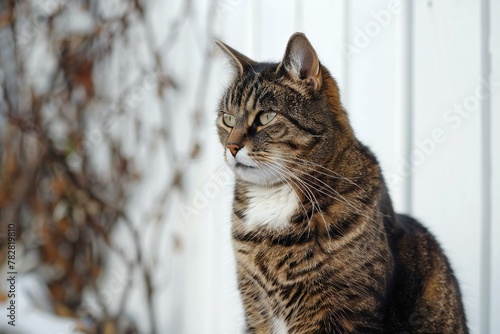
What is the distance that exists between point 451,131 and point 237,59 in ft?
1.68

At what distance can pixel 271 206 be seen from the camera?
3.59 ft

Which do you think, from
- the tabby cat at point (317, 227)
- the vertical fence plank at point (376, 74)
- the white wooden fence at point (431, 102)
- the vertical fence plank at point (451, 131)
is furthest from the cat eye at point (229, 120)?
the vertical fence plank at point (451, 131)

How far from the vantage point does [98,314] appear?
206 centimetres

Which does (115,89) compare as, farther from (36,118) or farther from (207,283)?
(207,283)

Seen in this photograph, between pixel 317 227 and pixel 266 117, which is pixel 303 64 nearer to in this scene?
pixel 266 117

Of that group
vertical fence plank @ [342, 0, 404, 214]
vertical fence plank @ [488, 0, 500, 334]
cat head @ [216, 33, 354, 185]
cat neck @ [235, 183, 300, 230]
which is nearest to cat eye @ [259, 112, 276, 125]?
cat head @ [216, 33, 354, 185]

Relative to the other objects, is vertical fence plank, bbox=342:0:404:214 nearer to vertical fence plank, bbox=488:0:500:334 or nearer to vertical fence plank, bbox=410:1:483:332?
vertical fence plank, bbox=410:1:483:332

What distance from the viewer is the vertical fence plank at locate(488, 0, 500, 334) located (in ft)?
3.98

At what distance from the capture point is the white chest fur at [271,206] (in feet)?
3.53

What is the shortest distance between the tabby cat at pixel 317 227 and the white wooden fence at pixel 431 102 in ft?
0.56

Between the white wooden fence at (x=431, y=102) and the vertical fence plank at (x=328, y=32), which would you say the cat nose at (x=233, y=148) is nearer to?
the white wooden fence at (x=431, y=102)

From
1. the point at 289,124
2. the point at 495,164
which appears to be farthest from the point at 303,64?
the point at 495,164

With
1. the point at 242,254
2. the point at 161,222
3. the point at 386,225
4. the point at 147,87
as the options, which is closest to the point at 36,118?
the point at 147,87

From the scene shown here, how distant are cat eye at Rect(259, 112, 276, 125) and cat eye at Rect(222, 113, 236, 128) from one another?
7 cm
